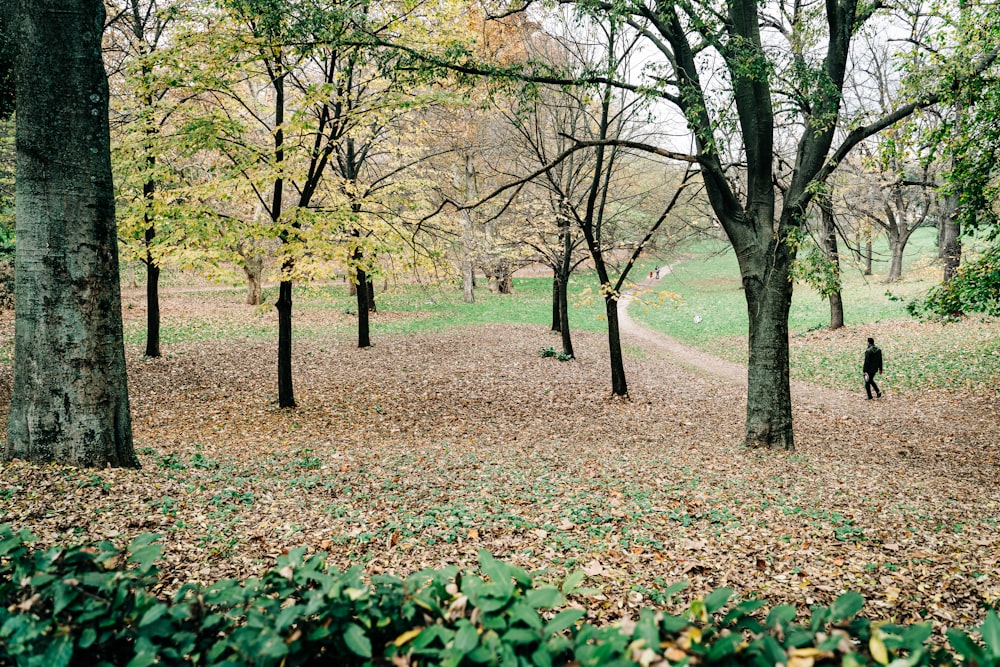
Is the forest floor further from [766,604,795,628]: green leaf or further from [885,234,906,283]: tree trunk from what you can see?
[885,234,906,283]: tree trunk

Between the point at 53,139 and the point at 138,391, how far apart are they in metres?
Result: 8.97

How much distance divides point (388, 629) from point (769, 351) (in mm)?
8941

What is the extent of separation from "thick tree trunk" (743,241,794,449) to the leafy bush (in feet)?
9.70

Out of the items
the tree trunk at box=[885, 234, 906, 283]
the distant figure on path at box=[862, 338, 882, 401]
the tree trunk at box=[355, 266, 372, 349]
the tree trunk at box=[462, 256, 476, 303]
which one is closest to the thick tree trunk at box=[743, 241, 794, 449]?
the distant figure on path at box=[862, 338, 882, 401]

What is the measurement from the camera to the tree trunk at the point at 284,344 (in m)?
11.3

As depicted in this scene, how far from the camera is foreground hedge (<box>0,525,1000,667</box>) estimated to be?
164 centimetres

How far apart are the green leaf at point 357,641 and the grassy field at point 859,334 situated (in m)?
7.65

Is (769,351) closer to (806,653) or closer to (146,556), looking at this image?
(806,653)

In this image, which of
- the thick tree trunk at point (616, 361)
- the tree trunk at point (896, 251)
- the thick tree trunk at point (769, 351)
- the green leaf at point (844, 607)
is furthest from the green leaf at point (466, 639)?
the tree trunk at point (896, 251)

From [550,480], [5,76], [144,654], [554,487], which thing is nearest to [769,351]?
[550,480]

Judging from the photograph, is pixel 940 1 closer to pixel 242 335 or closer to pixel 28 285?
pixel 28 285

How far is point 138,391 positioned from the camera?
12.6m

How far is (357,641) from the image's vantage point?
1714mm

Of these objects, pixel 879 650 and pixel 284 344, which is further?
pixel 284 344
